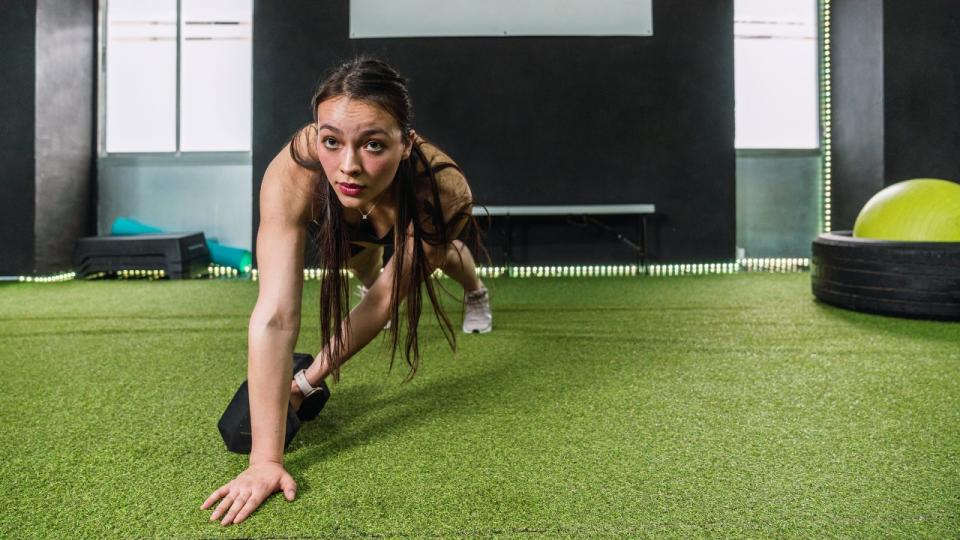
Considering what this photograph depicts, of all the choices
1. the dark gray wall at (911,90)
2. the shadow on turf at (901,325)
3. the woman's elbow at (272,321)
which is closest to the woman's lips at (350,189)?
the woman's elbow at (272,321)

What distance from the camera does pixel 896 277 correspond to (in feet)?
9.52

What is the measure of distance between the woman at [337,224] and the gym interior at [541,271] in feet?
0.38

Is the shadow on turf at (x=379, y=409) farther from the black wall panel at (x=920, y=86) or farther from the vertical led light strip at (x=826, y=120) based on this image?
the vertical led light strip at (x=826, y=120)

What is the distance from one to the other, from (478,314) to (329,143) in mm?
1636

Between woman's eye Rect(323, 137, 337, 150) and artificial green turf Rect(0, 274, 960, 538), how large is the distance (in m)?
0.58

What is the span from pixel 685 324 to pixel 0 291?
3939 millimetres

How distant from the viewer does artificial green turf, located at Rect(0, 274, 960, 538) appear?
1.09 metres

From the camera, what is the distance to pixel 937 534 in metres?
1.01

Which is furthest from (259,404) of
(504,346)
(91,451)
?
(504,346)

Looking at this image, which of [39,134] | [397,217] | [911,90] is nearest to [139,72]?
[39,134]

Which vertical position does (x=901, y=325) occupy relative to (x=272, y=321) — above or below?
below

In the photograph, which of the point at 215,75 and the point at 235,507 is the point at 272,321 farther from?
the point at 215,75

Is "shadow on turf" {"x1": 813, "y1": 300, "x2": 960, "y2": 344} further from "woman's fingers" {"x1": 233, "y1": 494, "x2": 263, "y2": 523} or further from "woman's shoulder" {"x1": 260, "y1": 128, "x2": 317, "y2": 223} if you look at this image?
"woman's fingers" {"x1": 233, "y1": 494, "x2": 263, "y2": 523}

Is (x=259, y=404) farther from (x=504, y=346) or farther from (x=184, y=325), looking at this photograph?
(x=184, y=325)
